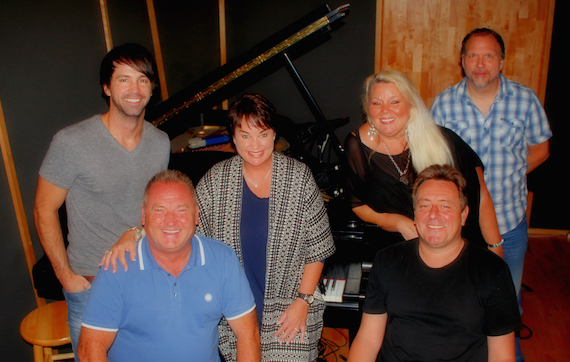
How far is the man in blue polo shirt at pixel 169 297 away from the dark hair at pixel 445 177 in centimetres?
84

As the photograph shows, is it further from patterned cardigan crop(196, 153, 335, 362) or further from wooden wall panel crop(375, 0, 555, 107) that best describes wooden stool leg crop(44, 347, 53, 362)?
Result: wooden wall panel crop(375, 0, 555, 107)

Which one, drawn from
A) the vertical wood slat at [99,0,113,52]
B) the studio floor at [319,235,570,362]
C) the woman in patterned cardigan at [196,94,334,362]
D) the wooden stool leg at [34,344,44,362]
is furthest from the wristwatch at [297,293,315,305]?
the vertical wood slat at [99,0,113,52]

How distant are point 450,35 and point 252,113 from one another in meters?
2.90

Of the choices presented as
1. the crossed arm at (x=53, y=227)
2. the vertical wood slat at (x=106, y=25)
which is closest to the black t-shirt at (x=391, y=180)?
the crossed arm at (x=53, y=227)

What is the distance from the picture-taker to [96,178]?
6.10 ft

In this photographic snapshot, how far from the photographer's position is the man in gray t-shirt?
5.95 feet

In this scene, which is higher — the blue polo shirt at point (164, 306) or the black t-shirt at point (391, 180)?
the black t-shirt at point (391, 180)

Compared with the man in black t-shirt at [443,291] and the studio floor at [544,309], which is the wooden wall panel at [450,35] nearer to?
the studio floor at [544,309]

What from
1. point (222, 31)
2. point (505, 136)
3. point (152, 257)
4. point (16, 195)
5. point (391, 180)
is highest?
point (222, 31)

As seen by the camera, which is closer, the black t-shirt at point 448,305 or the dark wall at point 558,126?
the black t-shirt at point 448,305

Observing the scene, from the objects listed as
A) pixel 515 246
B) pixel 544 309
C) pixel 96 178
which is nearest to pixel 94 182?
pixel 96 178

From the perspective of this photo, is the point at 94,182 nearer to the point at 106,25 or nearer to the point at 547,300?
the point at 106,25

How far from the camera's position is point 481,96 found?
2.41m

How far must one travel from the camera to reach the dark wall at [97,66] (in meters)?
2.30
